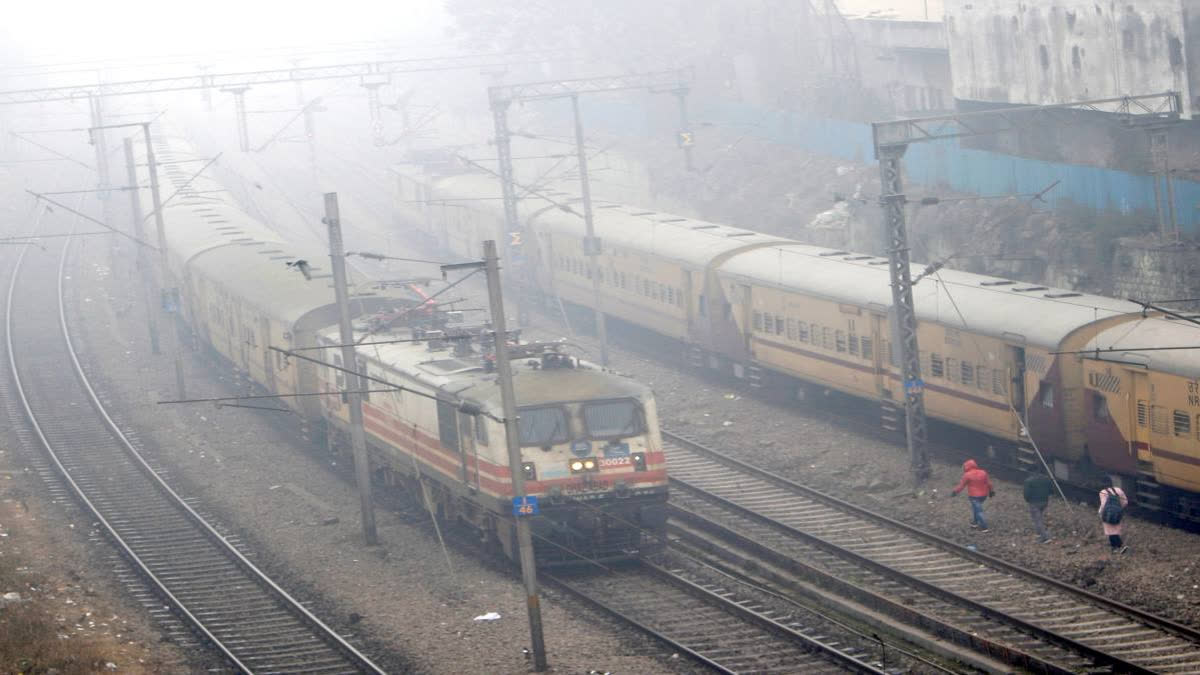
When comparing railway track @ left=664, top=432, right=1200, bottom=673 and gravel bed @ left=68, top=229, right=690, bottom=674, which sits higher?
gravel bed @ left=68, top=229, right=690, bottom=674

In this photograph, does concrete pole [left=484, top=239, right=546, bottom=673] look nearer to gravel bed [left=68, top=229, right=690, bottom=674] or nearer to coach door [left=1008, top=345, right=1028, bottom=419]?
gravel bed [left=68, top=229, right=690, bottom=674]

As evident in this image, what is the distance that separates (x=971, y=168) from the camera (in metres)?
46.8

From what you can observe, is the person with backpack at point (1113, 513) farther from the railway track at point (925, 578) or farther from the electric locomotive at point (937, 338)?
the railway track at point (925, 578)

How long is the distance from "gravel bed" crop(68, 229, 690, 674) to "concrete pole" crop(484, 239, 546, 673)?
59 centimetres

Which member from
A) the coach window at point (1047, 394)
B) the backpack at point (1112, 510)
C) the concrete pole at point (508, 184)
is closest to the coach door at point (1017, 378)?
the coach window at point (1047, 394)

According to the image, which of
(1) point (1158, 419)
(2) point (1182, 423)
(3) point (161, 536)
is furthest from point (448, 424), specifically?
(2) point (1182, 423)

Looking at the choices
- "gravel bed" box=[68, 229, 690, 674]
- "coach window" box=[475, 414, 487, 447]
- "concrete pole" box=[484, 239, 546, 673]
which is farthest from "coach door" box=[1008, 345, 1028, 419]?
"concrete pole" box=[484, 239, 546, 673]

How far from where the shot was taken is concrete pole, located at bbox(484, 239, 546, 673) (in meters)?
20.2

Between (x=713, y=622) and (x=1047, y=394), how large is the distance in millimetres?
8415

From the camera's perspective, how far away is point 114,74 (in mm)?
124375

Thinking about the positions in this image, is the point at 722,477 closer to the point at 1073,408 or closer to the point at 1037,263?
the point at 1073,408

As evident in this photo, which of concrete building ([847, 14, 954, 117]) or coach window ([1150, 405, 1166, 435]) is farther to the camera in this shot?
concrete building ([847, 14, 954, 117])

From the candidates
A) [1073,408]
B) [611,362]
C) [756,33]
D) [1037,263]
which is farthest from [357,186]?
[1073,408]

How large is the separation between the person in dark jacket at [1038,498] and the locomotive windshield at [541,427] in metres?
7.62
